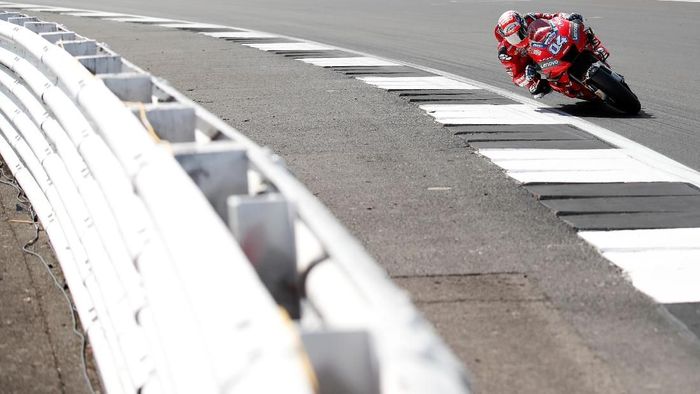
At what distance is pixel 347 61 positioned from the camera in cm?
1636

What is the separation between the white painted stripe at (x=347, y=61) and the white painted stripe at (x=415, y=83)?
4.94 feet

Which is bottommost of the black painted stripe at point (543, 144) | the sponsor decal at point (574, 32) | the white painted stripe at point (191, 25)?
the white painted stripe at point (191, 25)

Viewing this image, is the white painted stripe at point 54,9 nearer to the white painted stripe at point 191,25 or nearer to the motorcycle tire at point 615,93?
→ the white painted stripe at point 191,25

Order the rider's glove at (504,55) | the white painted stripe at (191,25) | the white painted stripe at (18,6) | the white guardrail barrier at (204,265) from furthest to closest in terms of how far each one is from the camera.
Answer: the white painted stripe at (18,6), the white painted stripe at (191,25), the rider's glove at (504,55), the white guardrail barrier at (204,265)

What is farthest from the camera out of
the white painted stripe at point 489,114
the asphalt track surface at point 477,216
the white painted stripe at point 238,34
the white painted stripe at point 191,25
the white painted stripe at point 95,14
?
the white painted stripe at point 95,14

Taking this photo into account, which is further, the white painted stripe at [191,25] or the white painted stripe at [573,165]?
the white painted stripe at [191,25]

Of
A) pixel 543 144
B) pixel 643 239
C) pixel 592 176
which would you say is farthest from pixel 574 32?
pixel 643 239

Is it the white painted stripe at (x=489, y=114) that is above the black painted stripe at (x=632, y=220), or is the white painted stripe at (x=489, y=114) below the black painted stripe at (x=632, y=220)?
below

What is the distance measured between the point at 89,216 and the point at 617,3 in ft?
75.0

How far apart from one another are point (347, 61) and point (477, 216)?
9.03 meters

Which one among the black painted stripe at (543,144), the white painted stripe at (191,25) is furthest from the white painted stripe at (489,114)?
the white painted stripe at (191,25)

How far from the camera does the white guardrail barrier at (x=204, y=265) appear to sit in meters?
2.22

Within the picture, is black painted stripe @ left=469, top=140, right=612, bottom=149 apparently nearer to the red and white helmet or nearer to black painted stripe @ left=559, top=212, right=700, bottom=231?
the red and white helmet

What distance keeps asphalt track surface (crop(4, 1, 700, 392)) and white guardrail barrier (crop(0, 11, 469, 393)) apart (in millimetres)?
1432
